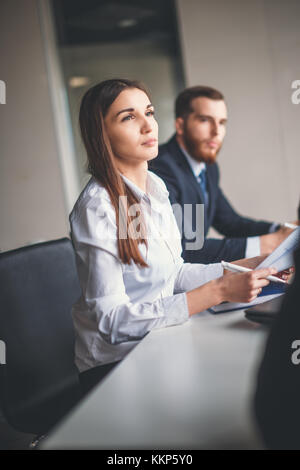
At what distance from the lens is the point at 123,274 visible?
87 centimetres

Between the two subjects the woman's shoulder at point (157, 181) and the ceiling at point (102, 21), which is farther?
the ceiling at point (102, 21)

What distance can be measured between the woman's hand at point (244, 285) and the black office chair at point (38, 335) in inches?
20.2

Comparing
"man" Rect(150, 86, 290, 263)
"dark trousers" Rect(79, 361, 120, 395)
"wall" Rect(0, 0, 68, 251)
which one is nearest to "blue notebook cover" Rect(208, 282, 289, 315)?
"man" Rect(150, 86, 290, 263)

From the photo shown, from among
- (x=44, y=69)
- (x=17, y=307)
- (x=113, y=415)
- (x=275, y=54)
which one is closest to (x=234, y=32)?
(x=275, y=54)

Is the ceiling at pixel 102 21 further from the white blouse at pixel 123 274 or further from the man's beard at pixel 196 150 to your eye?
the white blouse at pixel 123 274

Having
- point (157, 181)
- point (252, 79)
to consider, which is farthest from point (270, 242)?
point (252, 79)

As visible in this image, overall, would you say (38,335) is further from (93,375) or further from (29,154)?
(29,154)

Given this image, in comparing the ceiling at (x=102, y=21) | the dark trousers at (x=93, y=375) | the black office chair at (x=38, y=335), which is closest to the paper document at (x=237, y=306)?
the dark trousers at (x=93, y=375)

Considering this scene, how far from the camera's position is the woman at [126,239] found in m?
0.80

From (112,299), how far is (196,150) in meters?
0.34

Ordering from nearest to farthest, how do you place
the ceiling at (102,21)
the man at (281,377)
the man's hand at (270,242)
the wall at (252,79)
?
the man at (281,377) < the man's hand at (270,242) < the wall at (252,79) < the ceiling at (102,21)

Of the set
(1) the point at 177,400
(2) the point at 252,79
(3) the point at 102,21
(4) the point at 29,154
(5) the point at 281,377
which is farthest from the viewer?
(3) the point at 102,21

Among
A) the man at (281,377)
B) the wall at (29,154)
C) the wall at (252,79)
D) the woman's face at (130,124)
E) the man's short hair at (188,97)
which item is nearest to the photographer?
the man at (281,377)
